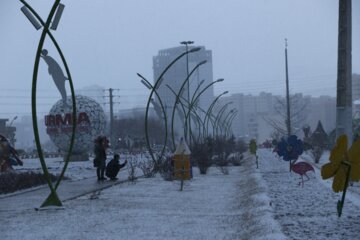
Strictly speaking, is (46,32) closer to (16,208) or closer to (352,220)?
A: (16,208)

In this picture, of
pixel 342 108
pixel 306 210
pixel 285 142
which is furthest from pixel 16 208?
pixel 285 142

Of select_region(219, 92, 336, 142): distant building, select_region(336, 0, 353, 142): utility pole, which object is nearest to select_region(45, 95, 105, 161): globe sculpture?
select_region(336, 0, 353, 142): utility pole

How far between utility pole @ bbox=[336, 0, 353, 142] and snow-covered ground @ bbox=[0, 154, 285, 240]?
2258mm

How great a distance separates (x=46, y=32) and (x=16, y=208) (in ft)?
12.6

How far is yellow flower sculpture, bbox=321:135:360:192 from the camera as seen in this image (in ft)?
30.9

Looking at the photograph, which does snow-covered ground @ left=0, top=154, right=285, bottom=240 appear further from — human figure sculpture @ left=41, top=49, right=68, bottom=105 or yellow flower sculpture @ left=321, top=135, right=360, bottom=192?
human figure sculpture @ left=41, top=49, right=68, bottom=105

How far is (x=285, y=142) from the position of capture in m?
22.9

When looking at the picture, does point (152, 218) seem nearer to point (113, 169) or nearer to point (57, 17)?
point (57, 17)

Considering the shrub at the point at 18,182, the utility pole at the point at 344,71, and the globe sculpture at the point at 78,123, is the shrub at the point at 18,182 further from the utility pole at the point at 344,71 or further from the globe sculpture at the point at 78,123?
the globe sculpture at the point at 78,123

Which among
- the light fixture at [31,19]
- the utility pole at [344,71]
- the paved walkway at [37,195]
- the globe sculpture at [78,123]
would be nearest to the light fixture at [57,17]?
the light fixture at [31,19]

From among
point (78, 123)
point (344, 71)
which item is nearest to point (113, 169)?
point (344, 71)

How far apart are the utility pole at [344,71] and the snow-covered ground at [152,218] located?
226 cm

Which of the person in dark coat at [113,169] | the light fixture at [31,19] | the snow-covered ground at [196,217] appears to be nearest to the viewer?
the snow-covered ground at [196,217]

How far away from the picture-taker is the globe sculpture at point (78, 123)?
130 ft
